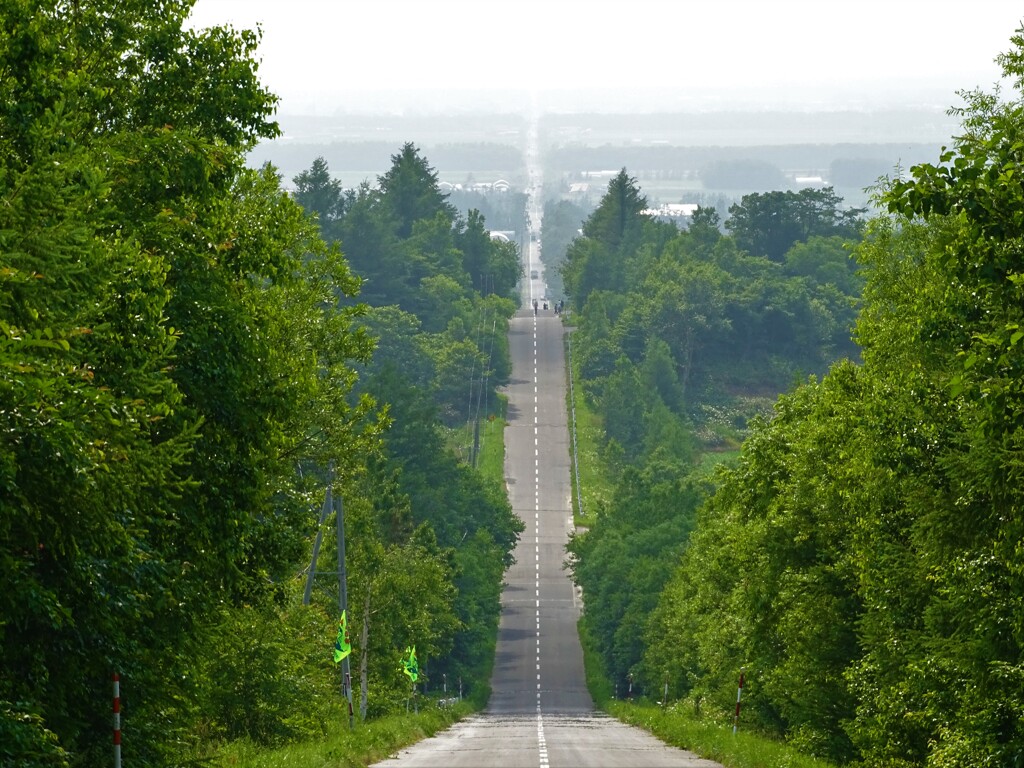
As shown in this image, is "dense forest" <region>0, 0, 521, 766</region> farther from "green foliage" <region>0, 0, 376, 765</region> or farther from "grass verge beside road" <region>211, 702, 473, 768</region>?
"grass verge beside road" <region>211, 702, 473, 768</region>

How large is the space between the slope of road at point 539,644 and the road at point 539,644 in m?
0.06

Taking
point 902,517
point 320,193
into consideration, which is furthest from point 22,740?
point 320,193

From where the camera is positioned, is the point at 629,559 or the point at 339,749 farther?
the point at 629,559

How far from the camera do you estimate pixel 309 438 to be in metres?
30.3

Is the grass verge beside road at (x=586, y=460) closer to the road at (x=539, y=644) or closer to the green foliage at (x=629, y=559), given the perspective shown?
the road at (x=539, y=644)

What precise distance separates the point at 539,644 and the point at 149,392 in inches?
3872

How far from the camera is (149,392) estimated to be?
51.7 ft

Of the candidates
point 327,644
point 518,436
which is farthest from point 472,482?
point 327,644

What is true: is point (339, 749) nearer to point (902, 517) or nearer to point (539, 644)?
point (902, 517)

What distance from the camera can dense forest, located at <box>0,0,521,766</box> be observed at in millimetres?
13875

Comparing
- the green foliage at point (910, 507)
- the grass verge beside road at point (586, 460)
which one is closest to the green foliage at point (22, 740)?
the green foliage at point (910, 507)

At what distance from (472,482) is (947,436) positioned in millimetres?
97801

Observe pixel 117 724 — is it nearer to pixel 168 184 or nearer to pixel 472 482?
pixel 168 184

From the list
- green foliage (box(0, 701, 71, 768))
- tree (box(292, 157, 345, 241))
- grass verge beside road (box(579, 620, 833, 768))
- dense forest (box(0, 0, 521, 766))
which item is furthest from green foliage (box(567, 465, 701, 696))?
tree (box(292, 157, 345, 241))
